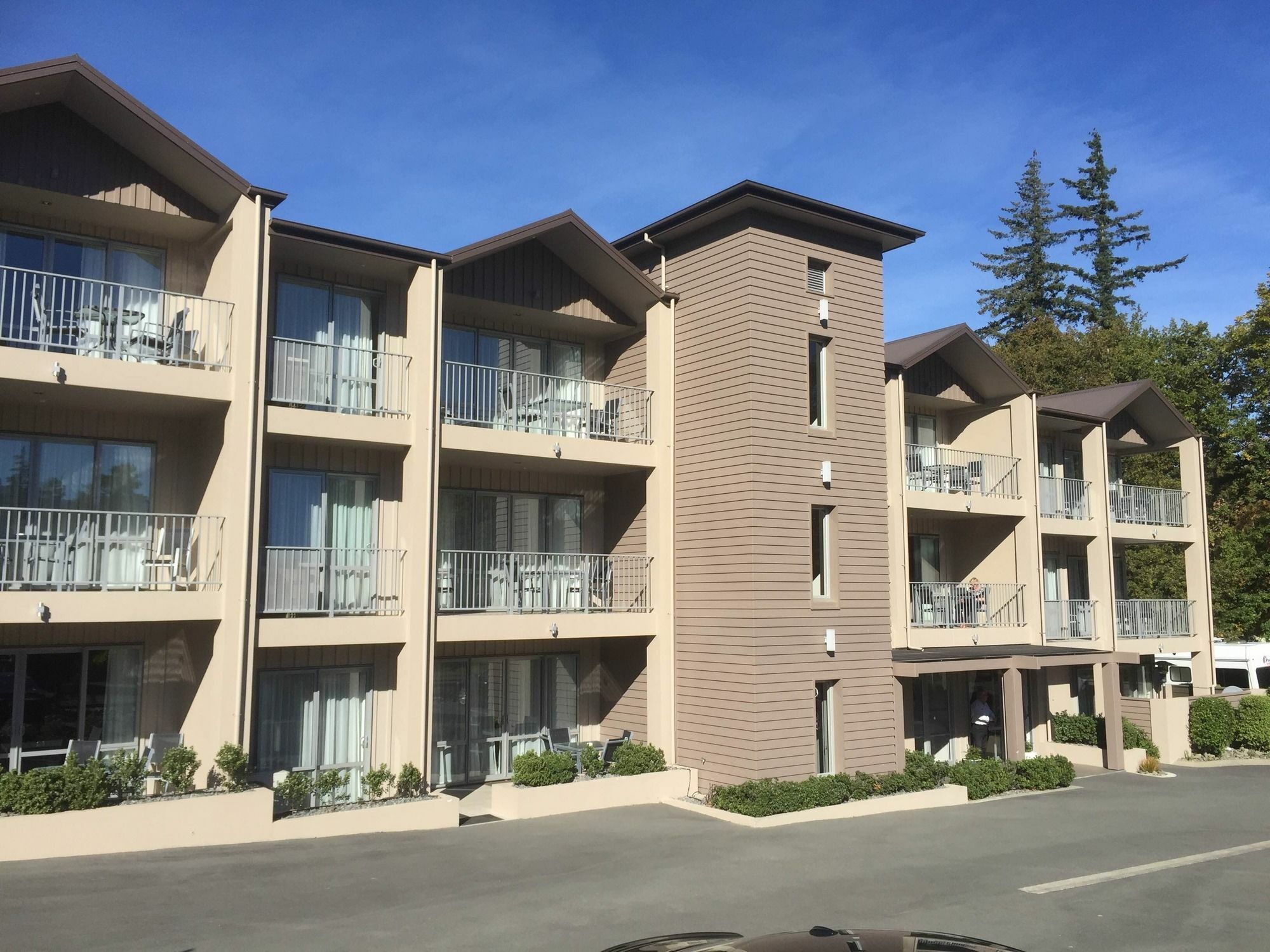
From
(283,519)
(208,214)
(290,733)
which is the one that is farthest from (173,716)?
(208,214)

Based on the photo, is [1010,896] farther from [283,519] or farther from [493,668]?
[283,519]

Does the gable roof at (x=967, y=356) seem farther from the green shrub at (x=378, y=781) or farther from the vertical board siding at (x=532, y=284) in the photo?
the green shrub at (x=378, y=781)

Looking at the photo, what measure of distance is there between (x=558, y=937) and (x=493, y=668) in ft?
31.4

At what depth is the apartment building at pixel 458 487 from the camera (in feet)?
49.0

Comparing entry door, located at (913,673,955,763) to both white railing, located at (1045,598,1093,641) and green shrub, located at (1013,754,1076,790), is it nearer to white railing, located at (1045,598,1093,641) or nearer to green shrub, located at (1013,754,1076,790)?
green shrub, located at (1013,754,1076,790)

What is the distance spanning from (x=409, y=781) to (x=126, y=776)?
13.0 feet

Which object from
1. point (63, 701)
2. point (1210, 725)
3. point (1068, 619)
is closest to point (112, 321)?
point (63, 701)

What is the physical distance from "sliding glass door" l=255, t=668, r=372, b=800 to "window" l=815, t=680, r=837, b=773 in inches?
307

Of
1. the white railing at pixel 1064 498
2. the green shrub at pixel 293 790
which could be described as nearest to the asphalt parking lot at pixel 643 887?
the green shrub at pixel 293 790

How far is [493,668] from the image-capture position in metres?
19.6

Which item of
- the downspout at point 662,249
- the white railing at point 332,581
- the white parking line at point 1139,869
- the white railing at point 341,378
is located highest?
Result: the downspout at point 662,249

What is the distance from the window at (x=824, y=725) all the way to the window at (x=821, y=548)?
5.39 ft

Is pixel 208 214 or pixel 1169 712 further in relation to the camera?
pixel 1169 712

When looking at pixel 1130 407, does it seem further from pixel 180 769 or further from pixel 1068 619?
pixel 180 769
